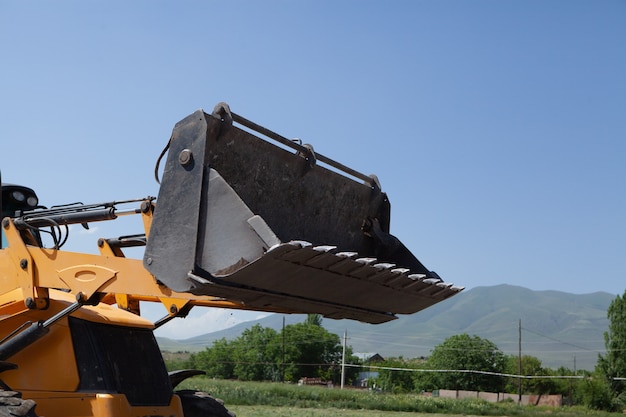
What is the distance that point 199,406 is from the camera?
8383 millimetres

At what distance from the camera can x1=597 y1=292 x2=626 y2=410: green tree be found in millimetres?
56688

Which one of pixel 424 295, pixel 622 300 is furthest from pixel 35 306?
pixel 622 300

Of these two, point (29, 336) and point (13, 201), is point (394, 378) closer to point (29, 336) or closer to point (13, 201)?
point (13, 201)

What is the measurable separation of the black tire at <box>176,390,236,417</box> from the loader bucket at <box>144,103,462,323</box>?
1.93m

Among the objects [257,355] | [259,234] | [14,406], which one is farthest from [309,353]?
[259,234]

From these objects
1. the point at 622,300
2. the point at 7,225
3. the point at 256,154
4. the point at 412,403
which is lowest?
the point at 412,403

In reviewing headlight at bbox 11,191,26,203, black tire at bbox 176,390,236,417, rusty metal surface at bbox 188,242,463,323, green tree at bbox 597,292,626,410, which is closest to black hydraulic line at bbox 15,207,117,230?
headlight at bbox 11,191,26,203

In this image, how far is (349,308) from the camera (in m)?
7.07

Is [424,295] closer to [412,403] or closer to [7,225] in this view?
[7,225]

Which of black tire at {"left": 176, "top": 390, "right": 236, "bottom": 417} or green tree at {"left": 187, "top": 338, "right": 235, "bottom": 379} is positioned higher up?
green tree at {"left": 187, "top": 338, "right": 235, "bottom": 379}

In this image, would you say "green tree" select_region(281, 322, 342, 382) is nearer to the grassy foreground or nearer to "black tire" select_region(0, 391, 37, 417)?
the grassy foreground

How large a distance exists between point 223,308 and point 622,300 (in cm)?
5846

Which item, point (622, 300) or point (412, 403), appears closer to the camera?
point (412, 403)

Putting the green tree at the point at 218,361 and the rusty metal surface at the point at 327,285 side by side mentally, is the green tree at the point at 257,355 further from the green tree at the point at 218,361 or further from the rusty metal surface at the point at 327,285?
the rusty metal surface at the point at 327,285
